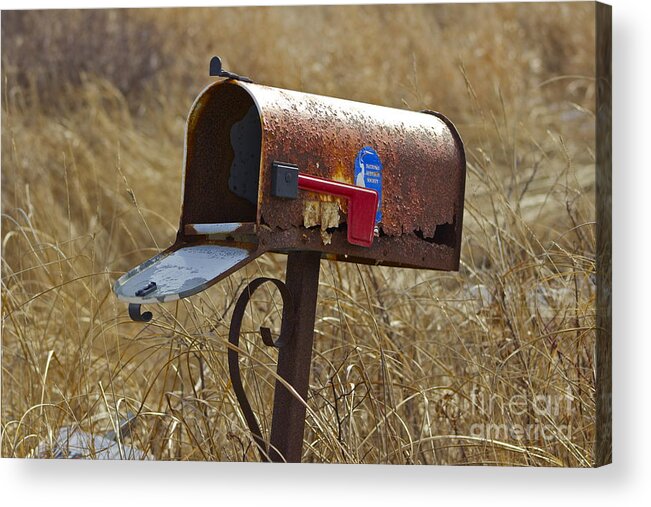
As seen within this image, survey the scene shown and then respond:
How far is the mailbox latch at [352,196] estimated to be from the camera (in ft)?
6.79

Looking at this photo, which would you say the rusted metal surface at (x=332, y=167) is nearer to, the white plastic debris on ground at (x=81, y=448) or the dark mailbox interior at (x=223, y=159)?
the dark mailbox interior at (x=223, y=159)

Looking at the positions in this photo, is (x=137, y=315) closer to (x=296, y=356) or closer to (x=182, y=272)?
(x=182, y=272)

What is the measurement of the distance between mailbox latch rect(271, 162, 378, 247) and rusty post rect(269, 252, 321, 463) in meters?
0.09

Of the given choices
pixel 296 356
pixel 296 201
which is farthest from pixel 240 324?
pixel 296 201

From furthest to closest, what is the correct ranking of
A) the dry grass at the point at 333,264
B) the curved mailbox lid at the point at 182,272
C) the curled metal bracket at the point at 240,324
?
the dry grass at the point at 333,264 → the curled metal bracket at the point at 240,324 → the curved mailbox lid at the point at 182,272

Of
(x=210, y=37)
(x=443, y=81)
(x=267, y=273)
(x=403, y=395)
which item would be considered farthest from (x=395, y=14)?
(x=403, y=395)

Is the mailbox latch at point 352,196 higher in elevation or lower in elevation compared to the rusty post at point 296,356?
higher

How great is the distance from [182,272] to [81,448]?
92 centimetres

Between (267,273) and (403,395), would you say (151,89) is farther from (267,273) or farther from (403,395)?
(403,395)

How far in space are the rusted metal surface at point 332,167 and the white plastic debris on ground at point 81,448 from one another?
755mm

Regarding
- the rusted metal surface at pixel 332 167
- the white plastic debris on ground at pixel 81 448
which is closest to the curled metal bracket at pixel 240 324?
the rusted metal surface at pixel 332 167

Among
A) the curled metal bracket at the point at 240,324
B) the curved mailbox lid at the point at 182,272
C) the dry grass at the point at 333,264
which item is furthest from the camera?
the dry grass at the point at 333,264

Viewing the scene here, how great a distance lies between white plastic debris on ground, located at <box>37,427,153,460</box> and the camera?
2.79m

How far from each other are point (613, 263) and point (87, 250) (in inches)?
100
